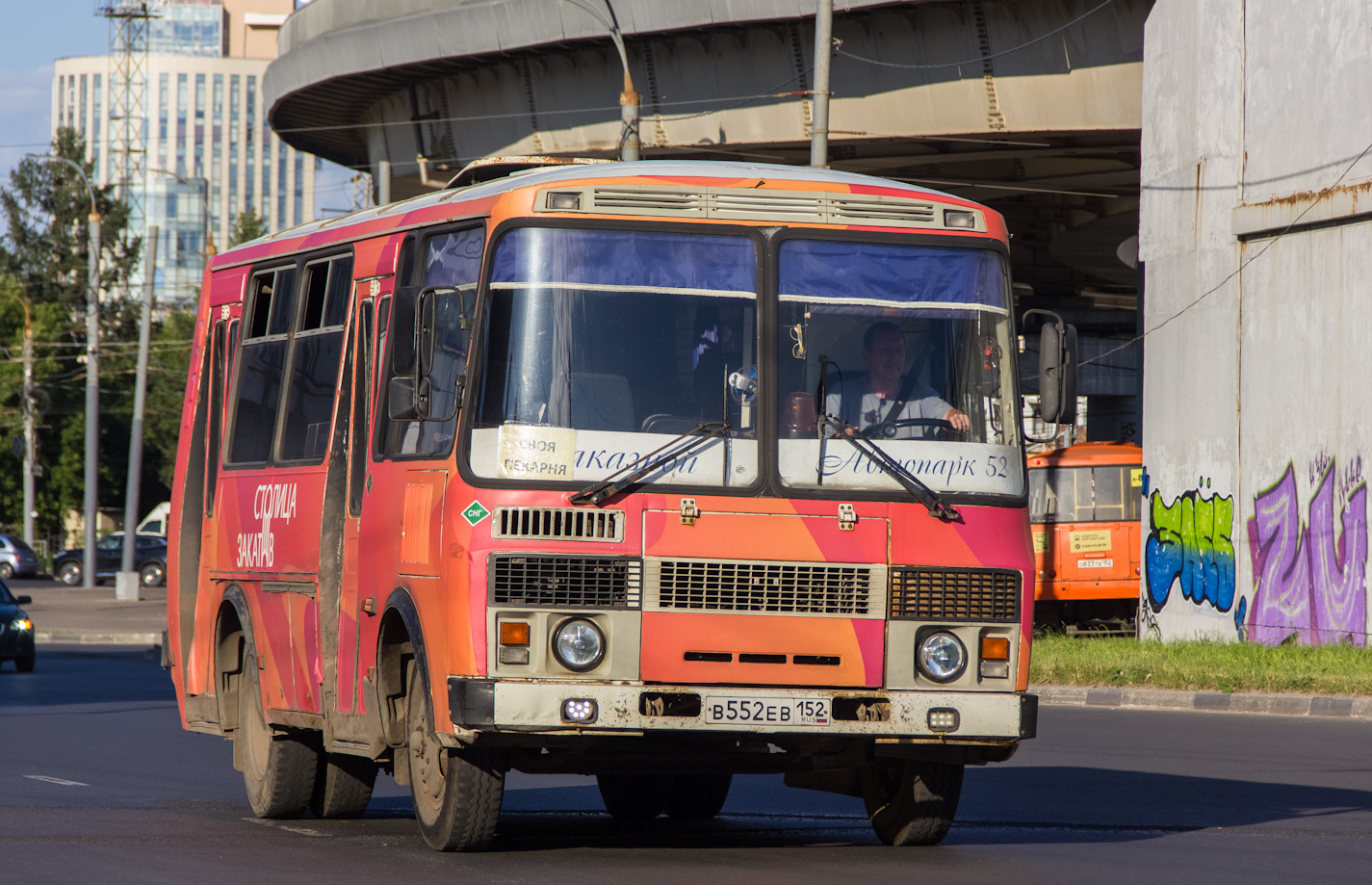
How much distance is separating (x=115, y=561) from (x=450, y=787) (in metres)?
57.9

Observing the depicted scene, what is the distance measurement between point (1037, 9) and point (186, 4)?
17989 centimetres

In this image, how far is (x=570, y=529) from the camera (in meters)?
7.86

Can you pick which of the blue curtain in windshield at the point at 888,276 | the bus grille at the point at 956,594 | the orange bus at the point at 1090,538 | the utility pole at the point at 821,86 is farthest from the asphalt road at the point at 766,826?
the orange bus at the point at 1090,538

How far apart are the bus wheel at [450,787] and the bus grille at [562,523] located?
90cm

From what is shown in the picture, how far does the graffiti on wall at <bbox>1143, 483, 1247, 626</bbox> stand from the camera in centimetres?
2288

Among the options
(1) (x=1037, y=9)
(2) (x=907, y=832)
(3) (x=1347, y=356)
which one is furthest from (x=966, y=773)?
(1) (x=1037, y=9)

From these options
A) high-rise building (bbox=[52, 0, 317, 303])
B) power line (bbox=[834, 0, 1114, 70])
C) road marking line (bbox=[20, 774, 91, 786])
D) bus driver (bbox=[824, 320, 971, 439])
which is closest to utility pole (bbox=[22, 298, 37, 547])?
power line (bbox=[834, 0, 1114, 70])

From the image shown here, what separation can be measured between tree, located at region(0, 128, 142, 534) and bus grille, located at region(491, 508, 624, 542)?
6399cm

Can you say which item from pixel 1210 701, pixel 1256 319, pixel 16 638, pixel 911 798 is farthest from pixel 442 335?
pixel 16 638

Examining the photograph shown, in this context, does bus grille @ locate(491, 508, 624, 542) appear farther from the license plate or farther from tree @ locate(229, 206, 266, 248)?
tree @ locate(229, 206, 266, 248)

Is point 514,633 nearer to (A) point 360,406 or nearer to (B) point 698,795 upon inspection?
(A) point 360,406

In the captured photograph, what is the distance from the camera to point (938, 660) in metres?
8.12

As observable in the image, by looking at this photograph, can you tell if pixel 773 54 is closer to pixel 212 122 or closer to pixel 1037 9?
pixel 1037 9

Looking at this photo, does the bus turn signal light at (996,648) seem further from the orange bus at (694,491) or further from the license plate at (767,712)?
the license plate at (767,712)
